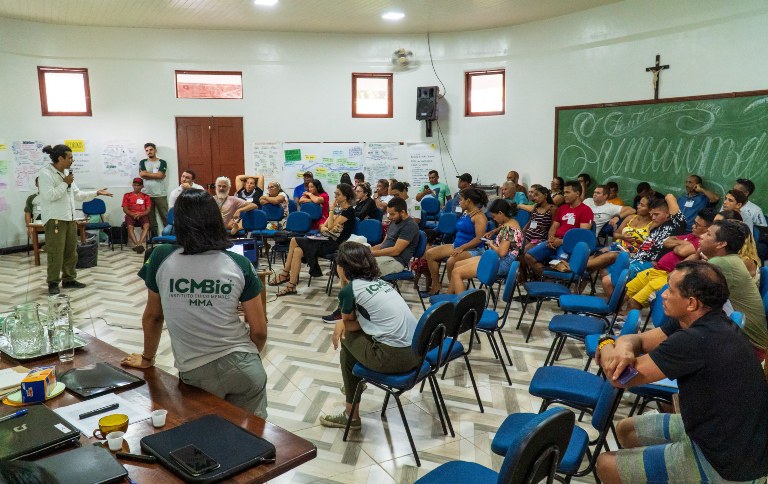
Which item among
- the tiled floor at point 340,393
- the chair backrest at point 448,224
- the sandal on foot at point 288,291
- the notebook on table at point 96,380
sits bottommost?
the tiled floor at point 340,393

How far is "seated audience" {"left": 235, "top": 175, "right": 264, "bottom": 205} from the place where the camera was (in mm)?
9617

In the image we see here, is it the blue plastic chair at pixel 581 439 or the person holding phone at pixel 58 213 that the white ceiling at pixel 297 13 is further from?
the blue plastic chair at pixel 581 439

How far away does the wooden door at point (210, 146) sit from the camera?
34.4 feet

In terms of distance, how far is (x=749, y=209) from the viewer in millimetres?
6609

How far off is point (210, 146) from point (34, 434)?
946 centimetres

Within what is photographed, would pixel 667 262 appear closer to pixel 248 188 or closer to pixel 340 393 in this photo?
pixel 340 393

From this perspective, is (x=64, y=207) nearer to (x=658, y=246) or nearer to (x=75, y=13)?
(x=75, y=13)

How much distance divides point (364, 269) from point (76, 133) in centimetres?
894

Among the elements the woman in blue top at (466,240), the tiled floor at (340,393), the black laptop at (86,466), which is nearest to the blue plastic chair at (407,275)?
the woman in blue top at (466,240)

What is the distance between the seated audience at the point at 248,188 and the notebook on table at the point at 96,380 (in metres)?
7.22

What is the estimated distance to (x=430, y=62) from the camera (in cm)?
1062

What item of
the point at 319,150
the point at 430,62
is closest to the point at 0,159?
the point at 319,150

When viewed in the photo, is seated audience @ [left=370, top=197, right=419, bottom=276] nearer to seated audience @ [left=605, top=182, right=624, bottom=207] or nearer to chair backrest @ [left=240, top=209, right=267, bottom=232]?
chair backrest @ [left=240, top=209, right=267, bottom=232]

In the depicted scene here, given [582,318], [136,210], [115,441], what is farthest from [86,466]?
[136,210]
